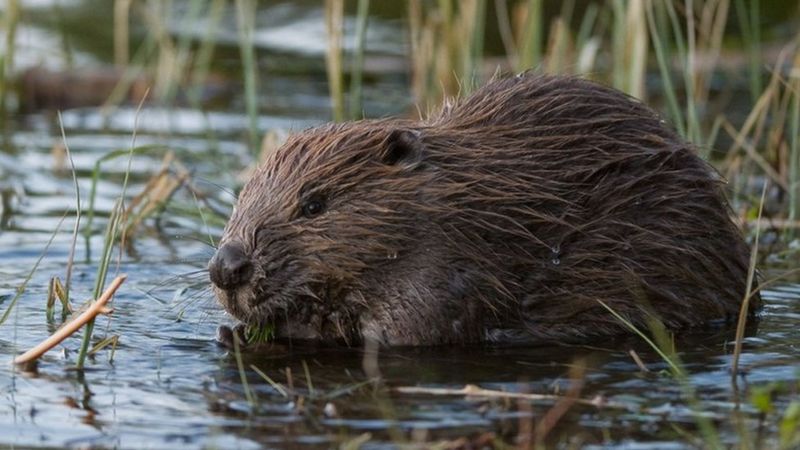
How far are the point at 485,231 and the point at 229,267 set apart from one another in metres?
0.83

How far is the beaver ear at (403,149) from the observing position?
16.6 feet

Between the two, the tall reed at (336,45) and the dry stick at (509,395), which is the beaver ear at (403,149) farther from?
the tall reed at (336,45)

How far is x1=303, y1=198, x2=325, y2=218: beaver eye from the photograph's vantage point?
16.4 feet

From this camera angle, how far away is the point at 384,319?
16.2ft

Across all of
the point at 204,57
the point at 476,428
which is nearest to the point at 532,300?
the point at 476,428

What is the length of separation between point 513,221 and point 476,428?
1277 millimetres

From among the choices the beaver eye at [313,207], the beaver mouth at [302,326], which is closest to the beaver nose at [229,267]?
the beaver mouth at [302,326]

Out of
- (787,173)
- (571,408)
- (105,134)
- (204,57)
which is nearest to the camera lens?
(571,408)

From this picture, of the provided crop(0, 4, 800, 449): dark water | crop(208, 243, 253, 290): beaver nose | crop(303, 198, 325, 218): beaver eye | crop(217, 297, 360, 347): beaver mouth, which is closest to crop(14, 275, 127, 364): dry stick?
crop(0, 4, 800, 449): dark water

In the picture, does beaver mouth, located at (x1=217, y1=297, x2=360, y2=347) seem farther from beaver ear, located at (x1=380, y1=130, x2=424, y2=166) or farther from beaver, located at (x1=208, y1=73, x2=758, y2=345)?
beaver ear, located at (x1=380, y1=130, x2=424, y2=166)

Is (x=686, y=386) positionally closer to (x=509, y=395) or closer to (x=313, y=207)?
(x=509, y=395)

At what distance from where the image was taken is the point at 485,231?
5.03m

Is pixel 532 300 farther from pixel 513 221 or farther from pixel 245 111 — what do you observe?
pixel 245 111

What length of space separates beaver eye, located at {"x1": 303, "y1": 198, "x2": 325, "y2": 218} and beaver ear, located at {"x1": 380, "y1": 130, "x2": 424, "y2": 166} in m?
0.25
